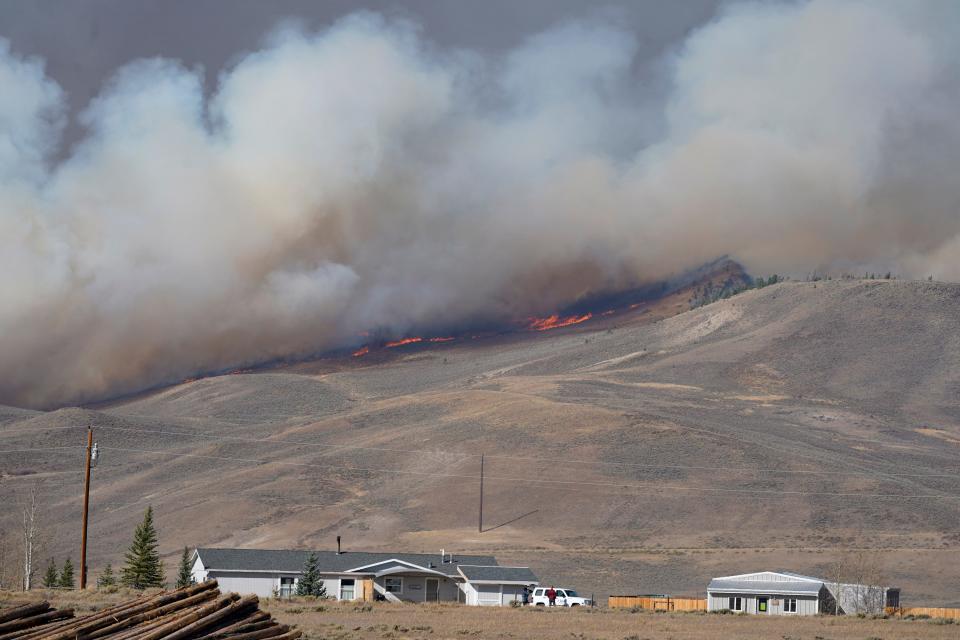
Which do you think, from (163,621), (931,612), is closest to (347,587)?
(931,612)

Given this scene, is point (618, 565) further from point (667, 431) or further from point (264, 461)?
point (264, 461)

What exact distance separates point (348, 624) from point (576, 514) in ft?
279

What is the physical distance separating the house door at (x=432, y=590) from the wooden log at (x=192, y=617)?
139ft

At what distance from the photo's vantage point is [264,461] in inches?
6161

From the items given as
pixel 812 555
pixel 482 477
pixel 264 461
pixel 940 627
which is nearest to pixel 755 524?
pixel 812 555

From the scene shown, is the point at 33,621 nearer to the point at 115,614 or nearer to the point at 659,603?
the point at 115,614

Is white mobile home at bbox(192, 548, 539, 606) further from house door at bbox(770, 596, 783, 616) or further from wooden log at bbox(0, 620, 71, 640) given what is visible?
wooden log at bbox(0, 620, 71, 640)

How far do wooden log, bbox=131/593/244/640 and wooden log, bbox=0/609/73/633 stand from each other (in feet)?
10.1

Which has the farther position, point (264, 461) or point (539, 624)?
point (264, 461)

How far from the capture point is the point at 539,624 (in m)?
38.4

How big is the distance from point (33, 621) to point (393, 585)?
42.3 meters

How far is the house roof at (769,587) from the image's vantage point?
67062 millimetres

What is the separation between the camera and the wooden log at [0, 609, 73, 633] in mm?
24188

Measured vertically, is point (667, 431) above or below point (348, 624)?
above
